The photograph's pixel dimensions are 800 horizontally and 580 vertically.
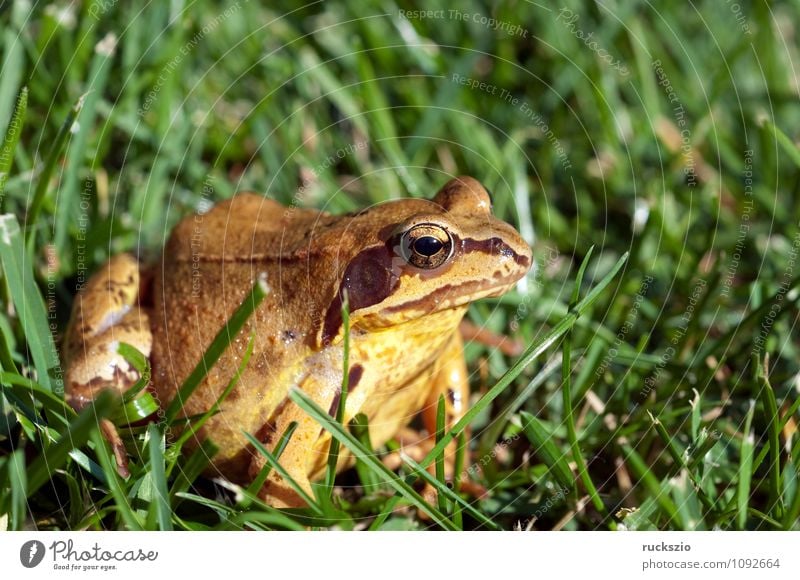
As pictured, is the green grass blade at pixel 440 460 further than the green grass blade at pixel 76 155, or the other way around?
the green grass blade at pixel 76 155

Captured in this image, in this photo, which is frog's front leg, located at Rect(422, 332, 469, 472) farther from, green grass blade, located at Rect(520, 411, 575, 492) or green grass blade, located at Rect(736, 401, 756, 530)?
green grass blade, located at Rect(736, 401, 756, 530)

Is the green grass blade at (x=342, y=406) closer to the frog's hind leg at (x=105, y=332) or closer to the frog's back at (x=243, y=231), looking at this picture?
the frog's back at (x=243, y=231)

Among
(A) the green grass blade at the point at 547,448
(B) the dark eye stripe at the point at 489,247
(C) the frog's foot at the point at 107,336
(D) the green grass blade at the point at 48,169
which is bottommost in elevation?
(A) the green grass blade at the point at 547,448

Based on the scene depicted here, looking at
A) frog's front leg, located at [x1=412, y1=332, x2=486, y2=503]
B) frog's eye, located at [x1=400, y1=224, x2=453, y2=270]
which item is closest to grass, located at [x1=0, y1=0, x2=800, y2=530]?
frog's front leg, located at [x1=412, y1=332, x2=486, y2=503]

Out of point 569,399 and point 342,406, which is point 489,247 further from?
point 342,406

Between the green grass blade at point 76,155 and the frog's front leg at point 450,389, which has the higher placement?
the green grass blade at point 76,155
